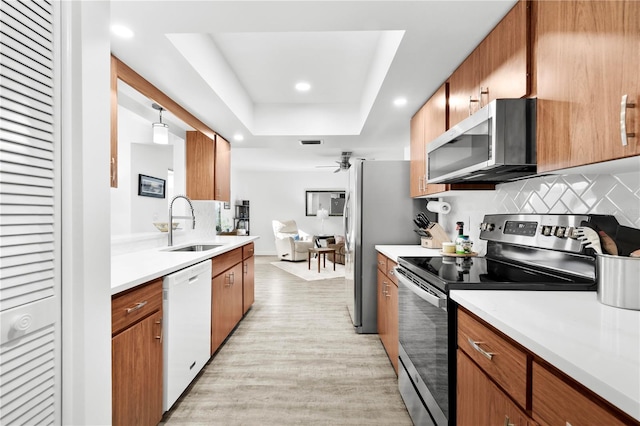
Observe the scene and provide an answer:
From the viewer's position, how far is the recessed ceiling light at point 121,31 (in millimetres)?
1729

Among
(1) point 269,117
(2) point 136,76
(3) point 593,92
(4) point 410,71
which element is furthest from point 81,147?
(1) point 269,117

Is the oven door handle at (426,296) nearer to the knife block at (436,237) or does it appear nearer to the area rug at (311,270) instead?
the knife block at (436,237)

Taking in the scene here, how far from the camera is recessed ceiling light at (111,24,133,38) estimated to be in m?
1.73

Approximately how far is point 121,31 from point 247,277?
104 inches

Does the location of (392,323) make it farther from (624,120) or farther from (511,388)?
(624,120)

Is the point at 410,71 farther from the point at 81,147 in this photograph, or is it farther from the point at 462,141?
the point at 81,147

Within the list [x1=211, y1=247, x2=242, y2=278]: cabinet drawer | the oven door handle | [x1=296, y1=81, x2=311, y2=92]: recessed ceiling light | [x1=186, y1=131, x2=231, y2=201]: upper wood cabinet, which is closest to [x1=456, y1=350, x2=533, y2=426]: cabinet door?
the oven door handle

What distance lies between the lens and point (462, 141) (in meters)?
1.80

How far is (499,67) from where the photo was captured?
64.9 inches

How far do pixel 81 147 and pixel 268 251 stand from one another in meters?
8.57

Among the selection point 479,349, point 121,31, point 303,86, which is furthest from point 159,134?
point 479,349

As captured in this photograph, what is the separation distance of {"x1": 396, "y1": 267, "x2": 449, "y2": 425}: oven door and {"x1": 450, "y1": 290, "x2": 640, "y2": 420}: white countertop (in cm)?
22

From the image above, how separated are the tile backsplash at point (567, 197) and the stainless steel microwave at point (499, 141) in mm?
132

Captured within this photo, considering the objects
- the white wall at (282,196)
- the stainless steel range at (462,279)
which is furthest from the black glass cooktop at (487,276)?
the white wall at (282,196)
